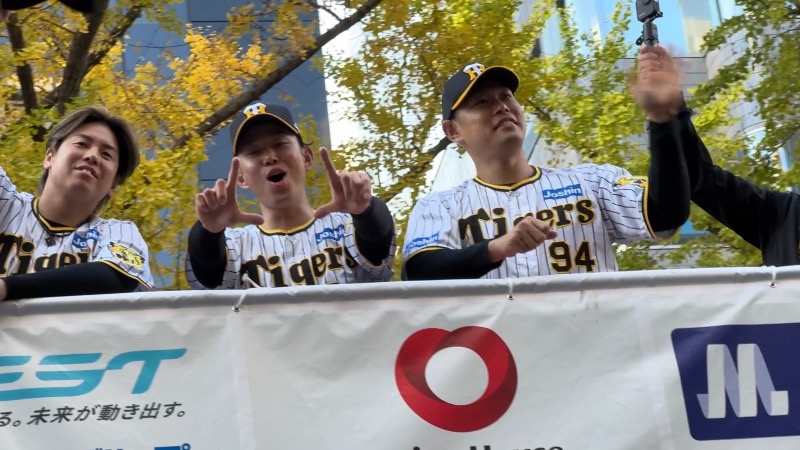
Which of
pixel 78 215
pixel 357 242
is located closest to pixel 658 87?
pixel 357 242

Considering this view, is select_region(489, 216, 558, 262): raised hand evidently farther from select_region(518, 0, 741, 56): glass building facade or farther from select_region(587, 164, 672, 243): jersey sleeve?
select_region(518, 0, 741, 56): glass building facade

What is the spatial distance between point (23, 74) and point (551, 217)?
18.5ft

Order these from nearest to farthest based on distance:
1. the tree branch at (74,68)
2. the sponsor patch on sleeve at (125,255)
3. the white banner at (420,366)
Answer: the white banner at (420,366)
the sponsor patch on sleeve at (125,255)
the tree branch at (74,68)

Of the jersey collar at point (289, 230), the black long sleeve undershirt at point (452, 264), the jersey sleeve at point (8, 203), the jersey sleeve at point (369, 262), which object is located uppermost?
the jersey sleeve at point (8, 203)

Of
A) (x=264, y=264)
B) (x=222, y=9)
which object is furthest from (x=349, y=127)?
(x=264, y=264)

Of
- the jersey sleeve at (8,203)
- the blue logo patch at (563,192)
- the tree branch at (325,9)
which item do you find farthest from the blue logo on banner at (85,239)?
the tree branch at (325,9)

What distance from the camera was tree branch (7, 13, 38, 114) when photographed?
25.5ft

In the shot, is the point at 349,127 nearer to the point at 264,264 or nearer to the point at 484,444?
the point at 264,264

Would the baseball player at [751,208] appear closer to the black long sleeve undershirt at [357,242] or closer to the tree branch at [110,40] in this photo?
the black long sleeve undershirt at [357,242]

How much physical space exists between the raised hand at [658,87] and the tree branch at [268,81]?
18.6ft

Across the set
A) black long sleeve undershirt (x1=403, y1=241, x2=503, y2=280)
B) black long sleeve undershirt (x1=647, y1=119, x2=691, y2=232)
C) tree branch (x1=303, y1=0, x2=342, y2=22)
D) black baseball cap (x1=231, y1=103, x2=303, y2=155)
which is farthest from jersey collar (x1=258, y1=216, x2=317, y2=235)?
tree branch (x1=303, y1=0, x2=342, y2=22)

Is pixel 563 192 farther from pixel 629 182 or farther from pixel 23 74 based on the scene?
pixel 23 74

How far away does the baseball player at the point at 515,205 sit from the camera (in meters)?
3.44

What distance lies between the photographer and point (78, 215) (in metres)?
3.72
